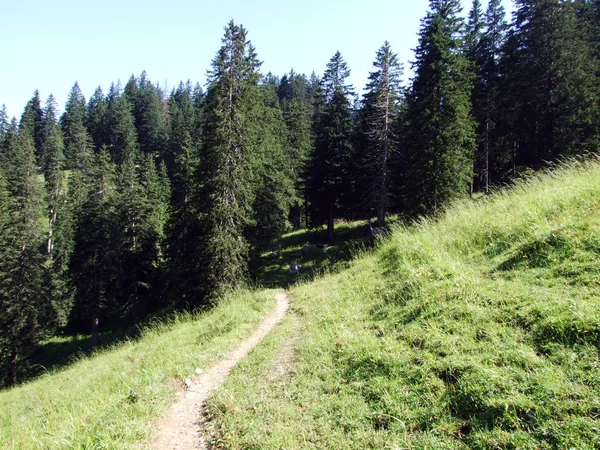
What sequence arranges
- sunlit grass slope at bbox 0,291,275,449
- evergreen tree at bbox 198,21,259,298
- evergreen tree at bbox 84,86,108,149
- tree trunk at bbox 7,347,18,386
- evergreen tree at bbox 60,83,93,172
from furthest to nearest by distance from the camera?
evergreen tree at bbox 84,86,108,149 → evergreen tree at bbox 60,83,93,172 → tree trunk at bbox 7,347,18,386 → evergreen tree at bbox 198,21,259,298 → sunlit grass slope at bbox 0,291,275,449

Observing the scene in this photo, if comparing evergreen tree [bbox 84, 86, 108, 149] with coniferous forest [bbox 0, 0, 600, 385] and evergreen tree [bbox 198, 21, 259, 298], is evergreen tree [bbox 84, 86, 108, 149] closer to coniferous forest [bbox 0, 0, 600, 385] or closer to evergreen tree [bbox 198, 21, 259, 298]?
coniferous forest [bbox 0, 0, 600, 385]

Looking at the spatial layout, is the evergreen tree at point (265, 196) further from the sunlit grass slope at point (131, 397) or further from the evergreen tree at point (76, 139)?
the evergreen tree at point (76, 139)

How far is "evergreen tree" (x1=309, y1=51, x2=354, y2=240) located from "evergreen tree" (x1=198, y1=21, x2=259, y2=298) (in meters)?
14.2

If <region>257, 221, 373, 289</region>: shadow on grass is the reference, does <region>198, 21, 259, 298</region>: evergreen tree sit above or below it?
above

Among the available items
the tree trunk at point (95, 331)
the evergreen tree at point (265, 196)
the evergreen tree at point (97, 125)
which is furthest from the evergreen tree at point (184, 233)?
the evergreen tree at point (97, 125)

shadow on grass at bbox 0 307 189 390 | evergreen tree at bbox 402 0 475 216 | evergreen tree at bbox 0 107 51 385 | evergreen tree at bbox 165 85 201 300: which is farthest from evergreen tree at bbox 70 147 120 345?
evergreen tree at bbox 402 0 475 216

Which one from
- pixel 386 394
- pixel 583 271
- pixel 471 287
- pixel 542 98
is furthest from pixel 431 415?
pixel 542 98

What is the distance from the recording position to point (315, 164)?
1388 inches

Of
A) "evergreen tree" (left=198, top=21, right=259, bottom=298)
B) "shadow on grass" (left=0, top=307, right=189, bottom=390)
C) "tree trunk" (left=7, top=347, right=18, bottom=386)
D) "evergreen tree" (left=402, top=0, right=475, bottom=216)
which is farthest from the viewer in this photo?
"shadow on grass" (left=0, top=307, right=189, bottom=390)

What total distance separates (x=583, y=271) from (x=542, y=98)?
29.2 meters

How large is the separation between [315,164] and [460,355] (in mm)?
31776

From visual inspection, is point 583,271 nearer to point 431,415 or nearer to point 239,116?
point 431,415

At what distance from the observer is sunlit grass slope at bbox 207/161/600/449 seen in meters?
3.61

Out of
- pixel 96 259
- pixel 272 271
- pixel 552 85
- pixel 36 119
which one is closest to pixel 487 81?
pixel 552 85
